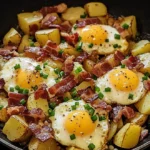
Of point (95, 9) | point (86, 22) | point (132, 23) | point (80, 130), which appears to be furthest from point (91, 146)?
point (95, 9)

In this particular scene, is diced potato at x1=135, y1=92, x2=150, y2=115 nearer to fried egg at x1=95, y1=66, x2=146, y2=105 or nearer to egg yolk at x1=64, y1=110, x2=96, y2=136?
fried egg at x1=95, y1=66, x2=146, y2=105

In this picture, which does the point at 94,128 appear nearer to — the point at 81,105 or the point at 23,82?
the point at 81,105

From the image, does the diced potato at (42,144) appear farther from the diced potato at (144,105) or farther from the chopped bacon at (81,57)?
the chopped bacon at (81,57)

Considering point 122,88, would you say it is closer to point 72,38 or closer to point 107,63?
point 107,63

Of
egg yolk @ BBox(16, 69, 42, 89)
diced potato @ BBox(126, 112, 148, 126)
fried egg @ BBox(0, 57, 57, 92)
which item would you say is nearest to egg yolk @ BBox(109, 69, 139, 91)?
diced potato @ BBox(126, 112, 148, 126)

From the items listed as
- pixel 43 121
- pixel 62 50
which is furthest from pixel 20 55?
pixel 43 121

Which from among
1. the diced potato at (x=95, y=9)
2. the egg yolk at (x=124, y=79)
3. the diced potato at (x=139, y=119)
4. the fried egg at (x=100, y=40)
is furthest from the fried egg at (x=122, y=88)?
the diced potato at (x=95, y=9)
